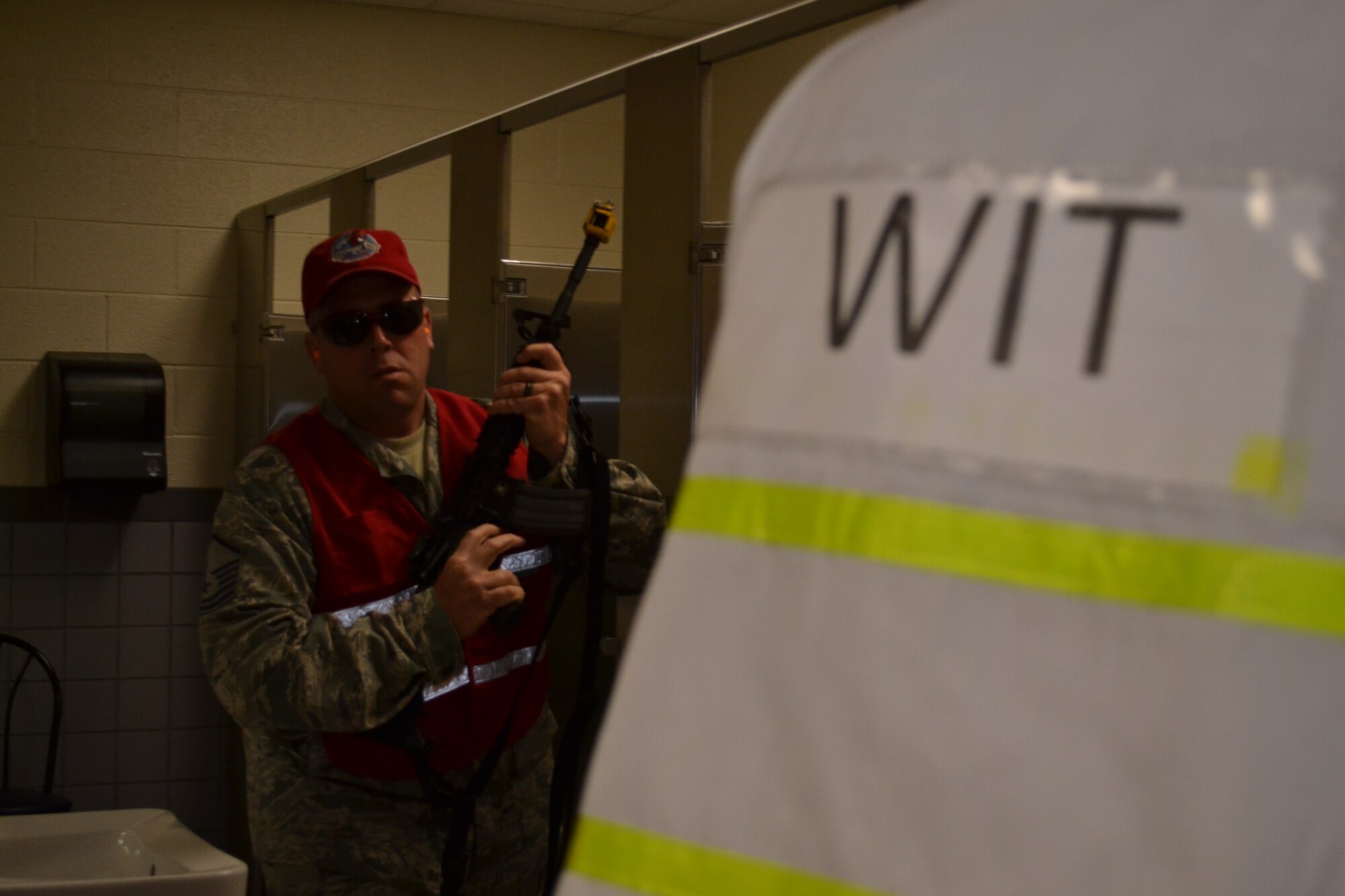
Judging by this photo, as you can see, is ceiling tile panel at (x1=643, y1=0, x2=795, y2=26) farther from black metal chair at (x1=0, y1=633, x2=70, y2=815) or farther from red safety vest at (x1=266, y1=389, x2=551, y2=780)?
red safety vest at (x1=266, y1=389, x2=551, y2=780)

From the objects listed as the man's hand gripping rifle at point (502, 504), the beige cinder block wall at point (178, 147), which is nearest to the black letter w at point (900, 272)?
the man's hand gripping rifle at point (502, 504)

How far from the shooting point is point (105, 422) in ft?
13.2

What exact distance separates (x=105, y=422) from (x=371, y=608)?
2.55 meters

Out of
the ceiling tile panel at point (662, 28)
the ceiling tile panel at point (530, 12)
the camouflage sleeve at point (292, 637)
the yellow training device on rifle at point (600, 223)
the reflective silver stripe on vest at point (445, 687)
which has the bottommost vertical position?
the reflective silver stripe on vest at point (445, 687)

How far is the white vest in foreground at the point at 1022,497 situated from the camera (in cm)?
38

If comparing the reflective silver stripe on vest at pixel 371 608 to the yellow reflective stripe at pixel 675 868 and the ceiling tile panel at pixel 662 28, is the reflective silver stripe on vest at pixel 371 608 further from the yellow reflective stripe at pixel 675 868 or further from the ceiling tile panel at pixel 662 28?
the ceiling tile panel at pixel 662 28

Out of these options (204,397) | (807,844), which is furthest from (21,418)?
(807,844)

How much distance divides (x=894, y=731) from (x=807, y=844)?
5 centimetres

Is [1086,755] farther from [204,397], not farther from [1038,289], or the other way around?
[204,397]

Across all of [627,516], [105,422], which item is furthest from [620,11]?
[627,516]

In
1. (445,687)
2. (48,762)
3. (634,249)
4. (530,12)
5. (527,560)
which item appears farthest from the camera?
(530,12)

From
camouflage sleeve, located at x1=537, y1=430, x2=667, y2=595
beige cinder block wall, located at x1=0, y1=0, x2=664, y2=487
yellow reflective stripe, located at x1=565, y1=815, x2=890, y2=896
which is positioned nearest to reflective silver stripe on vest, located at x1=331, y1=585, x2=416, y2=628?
camouflage sleeve, located at x1=537, y1=430, x2=667, y2=595

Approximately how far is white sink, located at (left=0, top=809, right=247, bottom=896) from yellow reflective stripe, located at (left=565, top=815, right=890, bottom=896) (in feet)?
6.72

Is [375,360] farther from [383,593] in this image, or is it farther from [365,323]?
[383,593]
